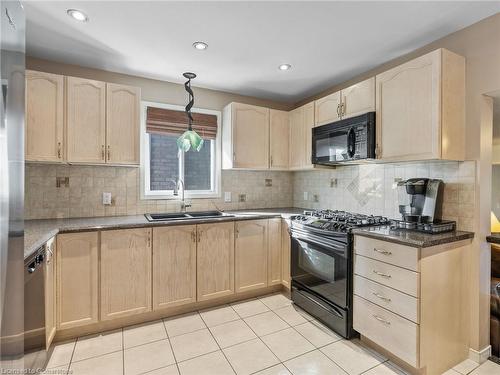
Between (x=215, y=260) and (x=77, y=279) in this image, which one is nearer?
(x=77, y=279)

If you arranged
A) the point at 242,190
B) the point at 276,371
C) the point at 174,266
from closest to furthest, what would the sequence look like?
the point at 276,371
the point at 174,266
the point at 242,190

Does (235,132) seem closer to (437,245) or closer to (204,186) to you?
(204,186)

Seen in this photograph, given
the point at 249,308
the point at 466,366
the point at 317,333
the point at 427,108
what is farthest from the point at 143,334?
the point at 427,108

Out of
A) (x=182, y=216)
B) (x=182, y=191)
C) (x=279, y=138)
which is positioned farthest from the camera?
(x=279, y=138)

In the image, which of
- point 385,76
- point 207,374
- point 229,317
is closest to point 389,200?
point 385,76

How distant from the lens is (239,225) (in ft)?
9.05

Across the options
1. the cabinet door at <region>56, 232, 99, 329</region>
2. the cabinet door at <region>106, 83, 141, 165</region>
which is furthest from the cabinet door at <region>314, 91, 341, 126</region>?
the cabinet door at <region>56, 232, 99, 329</region>

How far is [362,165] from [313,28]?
4.82 ft

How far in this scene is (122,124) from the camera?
253cm

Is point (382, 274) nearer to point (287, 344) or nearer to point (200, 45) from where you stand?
point (287, 344)

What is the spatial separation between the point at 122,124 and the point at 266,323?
7.64 feet

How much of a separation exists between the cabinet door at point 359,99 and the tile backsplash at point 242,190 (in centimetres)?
60

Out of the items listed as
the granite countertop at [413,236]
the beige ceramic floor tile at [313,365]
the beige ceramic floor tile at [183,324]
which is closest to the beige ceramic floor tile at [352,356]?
the beige ceramic floor tile at [313,365]

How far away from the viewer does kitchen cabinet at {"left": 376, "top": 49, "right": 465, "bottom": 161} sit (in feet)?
5.98
